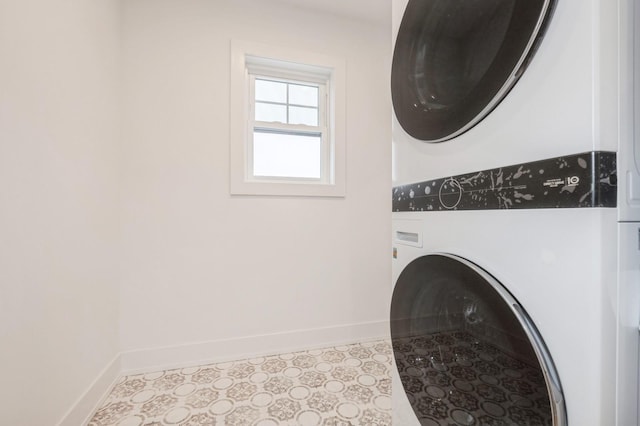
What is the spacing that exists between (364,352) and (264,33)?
2.20 m

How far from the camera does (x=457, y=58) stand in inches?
26.4

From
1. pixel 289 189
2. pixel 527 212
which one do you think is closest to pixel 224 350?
pixel 289 189

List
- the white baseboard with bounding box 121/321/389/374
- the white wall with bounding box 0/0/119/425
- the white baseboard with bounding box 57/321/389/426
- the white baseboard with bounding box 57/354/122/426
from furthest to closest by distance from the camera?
the white baseboard with bounding box 121/321/389/374 < the white baseboard with bounding box 57/321/389/426 < the white baseboard with bounding box 57/354/122/426 < the white wall with bounding box 0/0/119/425

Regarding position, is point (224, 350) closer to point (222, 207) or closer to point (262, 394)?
point (262, 394)

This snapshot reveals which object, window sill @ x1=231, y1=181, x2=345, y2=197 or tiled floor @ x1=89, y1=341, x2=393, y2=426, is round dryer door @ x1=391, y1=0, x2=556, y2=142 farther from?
tiled floor @ x1=89, y1=341, x2=393, y2=426

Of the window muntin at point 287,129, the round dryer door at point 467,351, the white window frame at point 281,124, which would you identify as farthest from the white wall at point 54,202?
the round dryer door at point 467,351

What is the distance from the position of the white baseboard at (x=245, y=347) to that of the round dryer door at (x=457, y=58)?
1516 millimetres

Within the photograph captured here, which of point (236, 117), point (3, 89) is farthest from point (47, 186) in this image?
point (236, 117)

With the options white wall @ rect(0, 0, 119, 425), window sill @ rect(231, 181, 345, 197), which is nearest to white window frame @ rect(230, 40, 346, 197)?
window sill @ rect(231, 181, 345, 197)

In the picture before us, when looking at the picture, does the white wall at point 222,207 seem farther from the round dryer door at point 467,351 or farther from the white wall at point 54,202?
the round dryer door at point 467,351

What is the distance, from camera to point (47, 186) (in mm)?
966

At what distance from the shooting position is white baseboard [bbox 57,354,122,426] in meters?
1.08

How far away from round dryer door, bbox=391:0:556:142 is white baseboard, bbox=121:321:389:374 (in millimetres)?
1516

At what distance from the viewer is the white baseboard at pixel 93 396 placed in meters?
1.08
